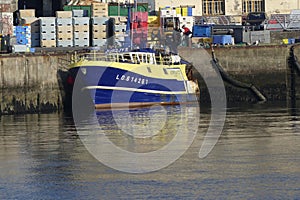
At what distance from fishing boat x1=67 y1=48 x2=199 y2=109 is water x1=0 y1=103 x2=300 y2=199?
8.48 meters

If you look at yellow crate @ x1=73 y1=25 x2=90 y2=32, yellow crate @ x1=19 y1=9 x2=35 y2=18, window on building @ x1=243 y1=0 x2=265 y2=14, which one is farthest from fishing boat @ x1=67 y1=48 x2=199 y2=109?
window on building @ x1=243 y1=0 x2=265 y2=14

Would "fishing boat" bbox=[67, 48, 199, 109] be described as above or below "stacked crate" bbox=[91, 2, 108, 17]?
below

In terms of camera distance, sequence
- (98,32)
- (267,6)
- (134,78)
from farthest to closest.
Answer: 1. (267,6)
2. (98,32)
3. (134,78)

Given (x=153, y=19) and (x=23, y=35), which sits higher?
(x=153, y=19)

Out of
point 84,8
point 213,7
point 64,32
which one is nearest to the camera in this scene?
point 64,32

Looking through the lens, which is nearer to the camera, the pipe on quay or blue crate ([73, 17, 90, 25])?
the pipe on quay

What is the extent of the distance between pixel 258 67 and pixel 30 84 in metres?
12.5

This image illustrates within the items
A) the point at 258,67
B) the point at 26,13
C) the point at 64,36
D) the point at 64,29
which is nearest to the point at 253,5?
the point at 258,67

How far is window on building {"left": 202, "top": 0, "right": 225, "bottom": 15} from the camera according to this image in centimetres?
7000

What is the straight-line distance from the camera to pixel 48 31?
56.4 meters

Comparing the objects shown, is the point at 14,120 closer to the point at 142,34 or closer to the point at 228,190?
the point at 142,34

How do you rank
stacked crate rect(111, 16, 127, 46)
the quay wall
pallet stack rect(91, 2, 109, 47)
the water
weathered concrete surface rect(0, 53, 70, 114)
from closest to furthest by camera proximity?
1. the water
2. weathered concrete surface rect(0, 53, 70, 114)
3. the quay wall
4. stacked crate rect(111, 16, 127, 46)
5. pallet stack rect(91, 2, 109, 47)

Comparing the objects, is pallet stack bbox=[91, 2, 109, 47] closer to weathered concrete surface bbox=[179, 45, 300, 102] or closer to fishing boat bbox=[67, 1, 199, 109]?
fishing boat bbox=[67, 1, 199, 109]

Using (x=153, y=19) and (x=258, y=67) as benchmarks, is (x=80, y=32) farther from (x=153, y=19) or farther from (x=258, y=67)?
(x=258, y=67)
